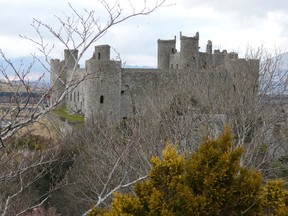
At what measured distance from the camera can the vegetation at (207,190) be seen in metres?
6.11

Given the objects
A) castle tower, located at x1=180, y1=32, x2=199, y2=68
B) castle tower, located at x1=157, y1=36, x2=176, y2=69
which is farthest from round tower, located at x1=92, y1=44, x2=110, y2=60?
castle tower, located at x1=157, y1=36, x2=176, y2=69

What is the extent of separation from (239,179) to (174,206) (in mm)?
954

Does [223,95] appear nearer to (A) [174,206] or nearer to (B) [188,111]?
(B) [188,111]

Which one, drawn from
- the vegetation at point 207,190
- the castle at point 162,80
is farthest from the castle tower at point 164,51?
the vegetation at point 207,190

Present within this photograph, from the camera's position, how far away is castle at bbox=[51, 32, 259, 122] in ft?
58.4

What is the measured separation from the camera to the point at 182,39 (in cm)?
2997

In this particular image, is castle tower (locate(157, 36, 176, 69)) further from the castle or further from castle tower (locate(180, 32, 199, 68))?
castle tower (locate(180, 32, 199, 68))

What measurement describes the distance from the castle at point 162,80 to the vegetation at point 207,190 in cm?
911

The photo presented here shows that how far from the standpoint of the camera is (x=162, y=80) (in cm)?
2745

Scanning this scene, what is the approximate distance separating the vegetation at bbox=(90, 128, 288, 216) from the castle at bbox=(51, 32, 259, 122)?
29.9 feet

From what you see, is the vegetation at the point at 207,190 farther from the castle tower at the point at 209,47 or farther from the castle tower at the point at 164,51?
the castle tower at the point at 209,47

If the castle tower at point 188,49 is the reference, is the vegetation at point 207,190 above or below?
below

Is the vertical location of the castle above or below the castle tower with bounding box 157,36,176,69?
below

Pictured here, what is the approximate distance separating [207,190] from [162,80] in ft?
70.5
